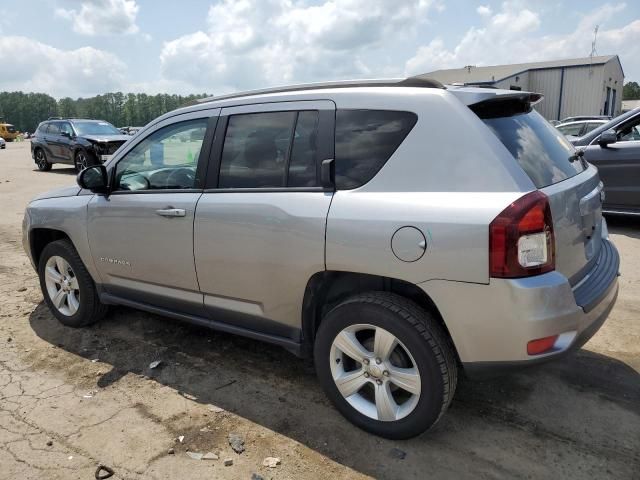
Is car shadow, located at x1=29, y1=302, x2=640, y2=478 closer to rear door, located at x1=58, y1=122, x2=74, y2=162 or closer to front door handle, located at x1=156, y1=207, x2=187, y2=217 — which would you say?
front door handle, located at x1=156, y1=207, x2=187, y2=217

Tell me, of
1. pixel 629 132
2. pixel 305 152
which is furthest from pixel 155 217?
pixel 629 132

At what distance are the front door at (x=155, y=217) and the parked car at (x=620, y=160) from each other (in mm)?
5884

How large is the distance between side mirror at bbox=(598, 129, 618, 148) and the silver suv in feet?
15.5

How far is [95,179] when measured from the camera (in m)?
3.83

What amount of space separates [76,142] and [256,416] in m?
15.8

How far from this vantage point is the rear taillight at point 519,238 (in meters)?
2.27

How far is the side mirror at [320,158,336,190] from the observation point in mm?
2812

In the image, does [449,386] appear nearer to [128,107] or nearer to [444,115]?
[444,115]

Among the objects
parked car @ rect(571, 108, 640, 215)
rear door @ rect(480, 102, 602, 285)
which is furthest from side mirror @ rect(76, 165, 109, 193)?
parked car @ rect(571, 108, 640, 215)

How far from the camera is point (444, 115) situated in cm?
255

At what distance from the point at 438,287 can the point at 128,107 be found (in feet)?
472

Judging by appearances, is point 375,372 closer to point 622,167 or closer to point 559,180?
point 559,180

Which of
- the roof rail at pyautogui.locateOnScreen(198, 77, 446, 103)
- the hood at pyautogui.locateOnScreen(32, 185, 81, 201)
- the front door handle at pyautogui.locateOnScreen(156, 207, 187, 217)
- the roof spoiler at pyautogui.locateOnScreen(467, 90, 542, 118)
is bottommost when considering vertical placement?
the front door handle at pyautogui.locateOnScreen(156, 207, 187, 217)

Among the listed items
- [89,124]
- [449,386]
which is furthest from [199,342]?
[89,124]
